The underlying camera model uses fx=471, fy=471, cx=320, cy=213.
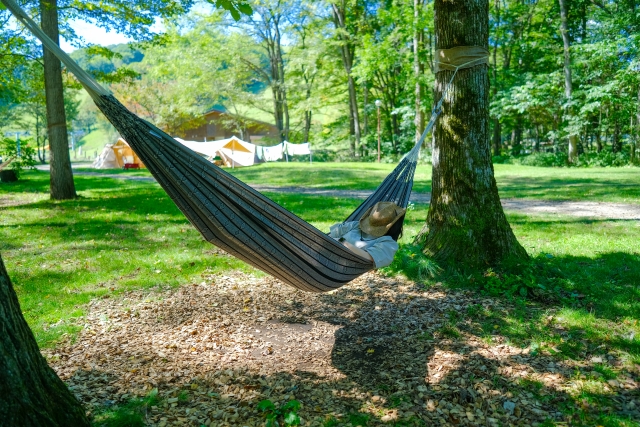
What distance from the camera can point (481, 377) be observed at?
2.37 m

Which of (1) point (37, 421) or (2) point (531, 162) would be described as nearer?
(1) point (37, 421)

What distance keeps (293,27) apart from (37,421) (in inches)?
944

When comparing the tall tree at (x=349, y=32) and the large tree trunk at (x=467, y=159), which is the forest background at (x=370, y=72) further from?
the large tree trunk at (x=467, y=159)

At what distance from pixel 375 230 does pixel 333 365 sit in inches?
42.0

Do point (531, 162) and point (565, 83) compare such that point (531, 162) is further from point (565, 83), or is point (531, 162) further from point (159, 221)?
point (159, 221)

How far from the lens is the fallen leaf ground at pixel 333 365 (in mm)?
2107

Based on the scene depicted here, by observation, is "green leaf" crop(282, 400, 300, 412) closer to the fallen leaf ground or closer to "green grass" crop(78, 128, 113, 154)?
the fallen leaf ground

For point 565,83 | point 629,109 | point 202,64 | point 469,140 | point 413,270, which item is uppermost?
point 202,64

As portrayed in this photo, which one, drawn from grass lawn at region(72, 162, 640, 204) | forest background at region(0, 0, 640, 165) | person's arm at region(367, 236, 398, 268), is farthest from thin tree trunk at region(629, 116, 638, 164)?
person's arm at region(367, 236, 398, 268)

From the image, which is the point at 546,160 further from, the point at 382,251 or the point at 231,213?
the point at 231,213

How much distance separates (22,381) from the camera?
1561 millimetres

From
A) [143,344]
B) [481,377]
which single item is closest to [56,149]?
[143,344]

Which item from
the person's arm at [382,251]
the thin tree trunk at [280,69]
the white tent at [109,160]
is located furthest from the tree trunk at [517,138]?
the person's arm at [382,251]

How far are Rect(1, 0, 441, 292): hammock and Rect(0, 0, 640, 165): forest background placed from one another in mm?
6372
